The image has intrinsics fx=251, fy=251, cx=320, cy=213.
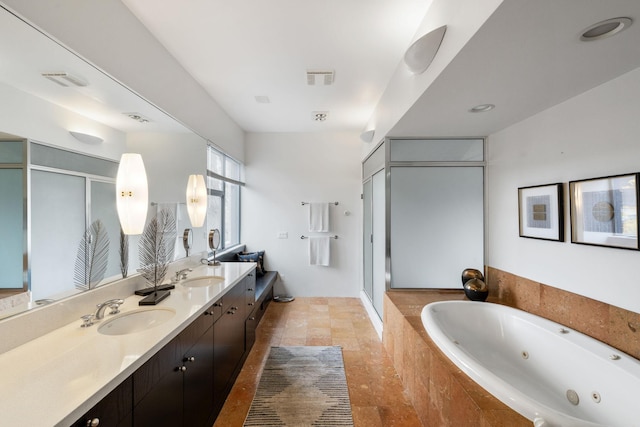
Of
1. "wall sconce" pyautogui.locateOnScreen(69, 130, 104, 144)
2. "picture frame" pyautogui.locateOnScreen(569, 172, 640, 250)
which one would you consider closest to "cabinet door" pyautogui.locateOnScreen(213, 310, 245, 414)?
"wall sconce" pyautogui.locateOnScreen(69, 130, 104, 144)

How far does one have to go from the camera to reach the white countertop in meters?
0.70

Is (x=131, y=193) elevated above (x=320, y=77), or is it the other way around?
(x=320, y=77)

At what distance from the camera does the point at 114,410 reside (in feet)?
2.79

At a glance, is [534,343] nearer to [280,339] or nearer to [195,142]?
[280,339]

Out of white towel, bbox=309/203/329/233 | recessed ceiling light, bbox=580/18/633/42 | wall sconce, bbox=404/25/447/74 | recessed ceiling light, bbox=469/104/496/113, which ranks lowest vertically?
white towel, bbox=309/203/329/233

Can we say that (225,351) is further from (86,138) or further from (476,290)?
(476,290)

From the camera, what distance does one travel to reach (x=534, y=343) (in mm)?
1782

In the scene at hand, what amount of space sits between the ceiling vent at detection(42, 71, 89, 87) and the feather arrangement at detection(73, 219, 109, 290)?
2.36 ft

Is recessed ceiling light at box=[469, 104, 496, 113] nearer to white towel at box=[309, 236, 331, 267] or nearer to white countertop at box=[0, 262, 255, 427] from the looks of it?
white countertop at box=[0, 262, 255, 427]

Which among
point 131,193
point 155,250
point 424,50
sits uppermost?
point 424,50

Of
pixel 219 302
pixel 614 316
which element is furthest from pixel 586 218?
pixel 219 302

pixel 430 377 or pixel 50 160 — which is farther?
pixel 430 377

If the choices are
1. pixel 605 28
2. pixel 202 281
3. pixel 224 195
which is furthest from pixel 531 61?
pixel 224 195

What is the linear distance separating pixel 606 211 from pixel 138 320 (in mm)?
2790
